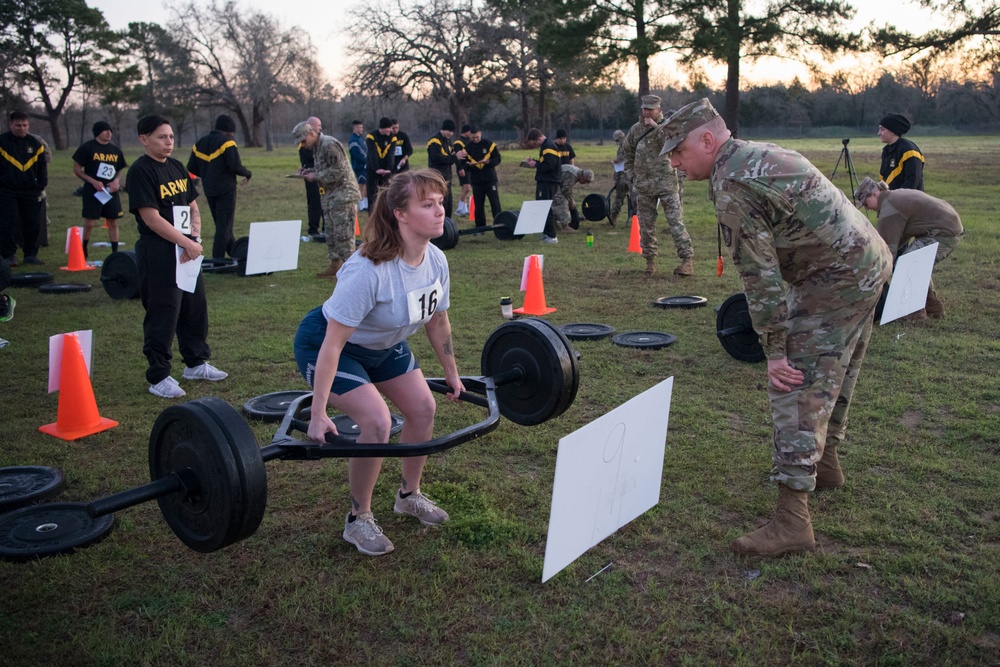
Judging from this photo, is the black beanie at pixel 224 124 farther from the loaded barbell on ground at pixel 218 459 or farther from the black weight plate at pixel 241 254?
the loaded barbell on ground at pixel 218 459

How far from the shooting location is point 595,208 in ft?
53.8

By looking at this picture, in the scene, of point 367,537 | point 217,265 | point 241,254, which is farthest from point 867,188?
point 241,254

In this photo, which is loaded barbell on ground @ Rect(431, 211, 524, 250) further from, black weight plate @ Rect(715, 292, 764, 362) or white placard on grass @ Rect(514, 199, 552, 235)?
black weight plate @ Rect(715, 292, 764, 362)

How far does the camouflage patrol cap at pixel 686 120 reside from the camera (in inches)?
140

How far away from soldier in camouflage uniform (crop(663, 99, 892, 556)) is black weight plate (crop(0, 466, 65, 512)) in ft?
11.9

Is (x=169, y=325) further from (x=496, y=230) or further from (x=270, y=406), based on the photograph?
(x=496, y=230)

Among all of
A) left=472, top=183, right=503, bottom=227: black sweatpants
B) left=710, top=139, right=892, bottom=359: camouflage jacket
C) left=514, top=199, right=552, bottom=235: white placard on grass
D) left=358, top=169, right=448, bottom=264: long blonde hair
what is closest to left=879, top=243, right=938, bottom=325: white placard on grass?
left=710, top=139, right=892, bottom=359: camouflage jacket

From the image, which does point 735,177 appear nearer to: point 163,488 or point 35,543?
point 163,488

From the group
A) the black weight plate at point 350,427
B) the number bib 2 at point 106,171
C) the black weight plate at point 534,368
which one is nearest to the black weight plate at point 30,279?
the number bib 2 at point 106,171

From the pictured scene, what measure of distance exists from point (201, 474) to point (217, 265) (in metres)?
8.24

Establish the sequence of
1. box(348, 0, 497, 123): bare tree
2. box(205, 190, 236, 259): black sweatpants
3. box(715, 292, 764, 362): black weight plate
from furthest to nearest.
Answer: box(348, 0, 497, 123): bare tree → box(205, 190, 236, 259): black sweatpants → box(715, 292, 764, 362): black weight plate

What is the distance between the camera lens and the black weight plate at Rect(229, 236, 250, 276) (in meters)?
11.5

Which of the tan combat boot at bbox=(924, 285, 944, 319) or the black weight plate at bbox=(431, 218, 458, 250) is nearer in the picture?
the tan combat boot at bbox=(924, 285, 944, 319)

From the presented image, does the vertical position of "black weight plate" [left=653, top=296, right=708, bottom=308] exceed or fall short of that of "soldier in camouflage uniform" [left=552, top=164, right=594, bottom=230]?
it falls short
